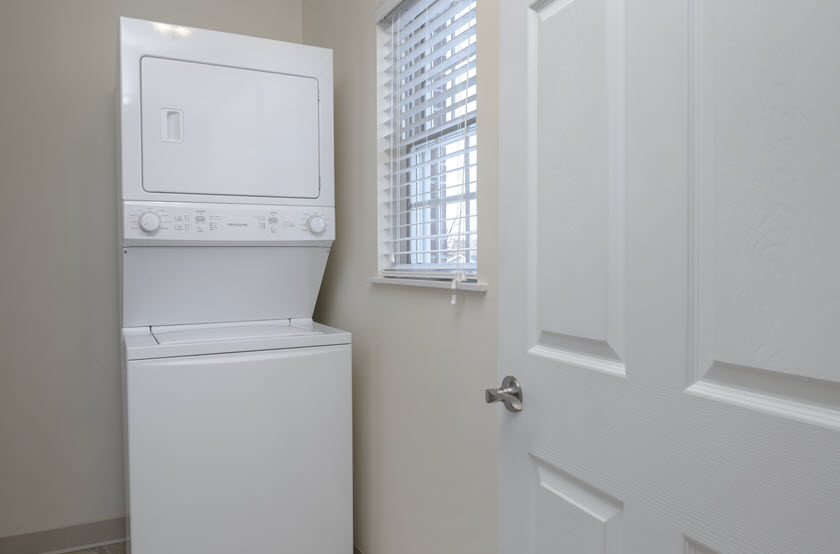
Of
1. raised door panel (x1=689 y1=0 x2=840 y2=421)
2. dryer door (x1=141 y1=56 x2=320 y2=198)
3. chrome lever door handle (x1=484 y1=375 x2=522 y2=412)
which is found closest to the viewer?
raised door panel (x1=689 y1=0 x2=840 y2=421)

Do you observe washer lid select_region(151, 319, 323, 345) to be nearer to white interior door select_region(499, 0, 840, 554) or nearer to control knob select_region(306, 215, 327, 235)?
control knob select_region(306, 215, 327, 235)

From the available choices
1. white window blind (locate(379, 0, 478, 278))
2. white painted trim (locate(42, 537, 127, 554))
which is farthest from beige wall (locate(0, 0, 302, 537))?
white window blind (locate(379, 0, 478, 278))

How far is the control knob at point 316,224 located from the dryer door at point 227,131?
0.09 m

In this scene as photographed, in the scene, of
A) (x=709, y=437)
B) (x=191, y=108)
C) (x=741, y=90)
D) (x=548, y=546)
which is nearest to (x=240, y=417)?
(x=191, y=108)

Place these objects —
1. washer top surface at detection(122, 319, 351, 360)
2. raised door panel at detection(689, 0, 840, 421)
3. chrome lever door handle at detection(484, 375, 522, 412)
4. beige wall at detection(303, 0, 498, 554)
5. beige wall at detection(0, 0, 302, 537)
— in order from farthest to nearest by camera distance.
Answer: beige wall at detection(0, 0, 302, 537)
washer top surface at detection(122, 319, 351, 360)
beige wall at detection(303, 0, 498, 554)
chrome lever door handle at detection(484, 375, 522, 412)
raised door panel at detection(689, 0, 840, 421)

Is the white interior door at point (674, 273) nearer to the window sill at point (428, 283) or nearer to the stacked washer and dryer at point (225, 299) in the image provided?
the window sill at point (428, 283)

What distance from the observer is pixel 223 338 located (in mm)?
1878

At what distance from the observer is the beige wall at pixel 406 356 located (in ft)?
4.61

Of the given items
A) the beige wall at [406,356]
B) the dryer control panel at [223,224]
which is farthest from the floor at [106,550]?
the dryer control panel at [223,224]

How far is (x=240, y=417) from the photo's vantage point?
1.84 metres

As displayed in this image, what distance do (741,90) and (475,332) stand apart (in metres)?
0.89

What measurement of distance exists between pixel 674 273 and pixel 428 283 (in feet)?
3.09

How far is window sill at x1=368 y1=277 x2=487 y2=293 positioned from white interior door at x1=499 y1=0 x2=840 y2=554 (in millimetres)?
313

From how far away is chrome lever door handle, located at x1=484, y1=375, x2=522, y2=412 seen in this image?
3.54ft
